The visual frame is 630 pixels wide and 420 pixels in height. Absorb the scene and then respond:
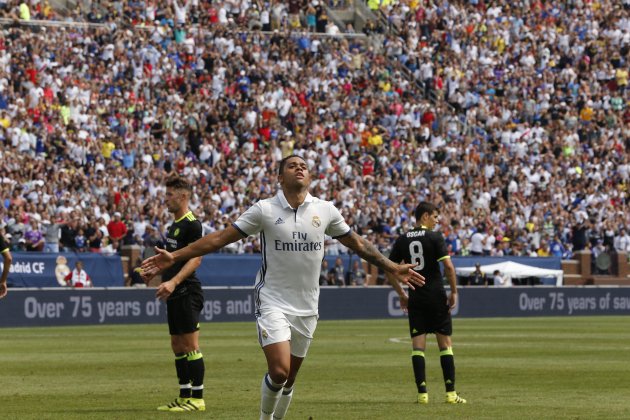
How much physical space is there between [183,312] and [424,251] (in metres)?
3.11

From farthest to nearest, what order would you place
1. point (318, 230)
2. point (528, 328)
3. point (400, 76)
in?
point (400, 76)
point (528, 328)
point (318, 230)

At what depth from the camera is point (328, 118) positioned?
169 ft

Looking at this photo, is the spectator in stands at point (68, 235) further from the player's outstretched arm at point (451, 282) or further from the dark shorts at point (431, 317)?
the player's outstretched arm at point (451, 282)

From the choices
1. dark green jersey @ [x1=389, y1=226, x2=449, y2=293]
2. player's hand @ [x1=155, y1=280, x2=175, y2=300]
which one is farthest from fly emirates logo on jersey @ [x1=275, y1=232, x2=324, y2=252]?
dark green jersey @ [x1=389, y1=226, x2=449, y2=293]

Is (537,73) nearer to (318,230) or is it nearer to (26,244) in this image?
(26,244)

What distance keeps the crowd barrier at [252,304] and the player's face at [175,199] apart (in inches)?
822

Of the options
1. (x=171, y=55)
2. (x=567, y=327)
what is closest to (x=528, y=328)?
(x=567, y=327)

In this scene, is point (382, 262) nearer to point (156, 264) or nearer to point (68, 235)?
point (156, 264)

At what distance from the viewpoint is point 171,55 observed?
49.2m

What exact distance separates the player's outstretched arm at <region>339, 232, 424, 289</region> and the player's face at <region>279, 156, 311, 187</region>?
74 centimetres

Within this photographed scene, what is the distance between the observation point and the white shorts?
11711mm

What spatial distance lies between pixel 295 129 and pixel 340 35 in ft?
27.3

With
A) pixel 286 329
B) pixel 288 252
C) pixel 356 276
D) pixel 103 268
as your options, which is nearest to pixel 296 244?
pixel 288 252

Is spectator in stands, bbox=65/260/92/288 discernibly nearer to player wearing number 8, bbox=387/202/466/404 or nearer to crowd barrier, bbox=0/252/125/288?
crowd barrier, bbox=0/252/125/288
